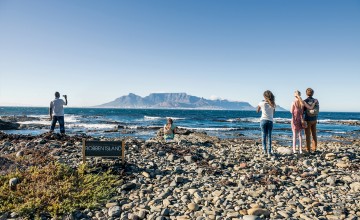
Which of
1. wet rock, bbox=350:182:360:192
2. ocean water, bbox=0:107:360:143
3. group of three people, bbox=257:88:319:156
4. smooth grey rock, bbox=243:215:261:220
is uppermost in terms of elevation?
group of three people, bbox=257:88:319:156

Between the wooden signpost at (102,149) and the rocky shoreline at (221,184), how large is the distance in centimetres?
35

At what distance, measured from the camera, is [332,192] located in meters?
6.86

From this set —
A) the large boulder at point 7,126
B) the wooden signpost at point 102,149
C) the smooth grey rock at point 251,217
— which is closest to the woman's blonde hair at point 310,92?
the smooth grey rock at point 251,217

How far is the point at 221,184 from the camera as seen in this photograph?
24.2 feet

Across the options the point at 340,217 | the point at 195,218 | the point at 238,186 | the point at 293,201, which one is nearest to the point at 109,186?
the point at 195,218

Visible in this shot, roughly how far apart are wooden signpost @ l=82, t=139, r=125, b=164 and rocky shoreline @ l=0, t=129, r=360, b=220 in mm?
354

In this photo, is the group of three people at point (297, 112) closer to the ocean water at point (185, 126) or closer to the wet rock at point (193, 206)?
the wet rock at point (193, 206)

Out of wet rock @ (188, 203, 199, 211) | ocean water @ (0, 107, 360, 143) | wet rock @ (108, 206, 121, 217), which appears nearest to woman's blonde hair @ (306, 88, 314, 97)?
wet rock @ (188, 203, 199, 211)

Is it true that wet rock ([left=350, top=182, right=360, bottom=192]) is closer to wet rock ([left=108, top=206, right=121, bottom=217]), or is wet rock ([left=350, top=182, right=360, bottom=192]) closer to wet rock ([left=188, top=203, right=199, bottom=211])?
wet rock ([left=188, top=203, right=199, bottom=211])

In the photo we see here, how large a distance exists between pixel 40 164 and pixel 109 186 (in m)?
2.81

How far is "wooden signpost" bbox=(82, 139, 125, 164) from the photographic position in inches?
317

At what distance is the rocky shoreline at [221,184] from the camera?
5785 mm

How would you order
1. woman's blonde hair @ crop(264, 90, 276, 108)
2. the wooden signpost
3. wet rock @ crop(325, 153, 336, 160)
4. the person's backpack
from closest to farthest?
the wooden signpost < wet rock @ crop(325, 153, 336, 160) < woman's blonde hair @ crop(264, 90, 276, 108) < the person's backpack

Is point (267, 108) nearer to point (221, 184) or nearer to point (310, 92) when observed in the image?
point (310, 92)
